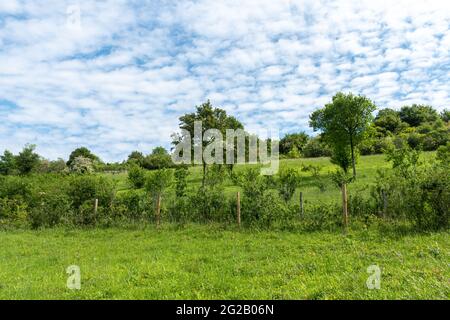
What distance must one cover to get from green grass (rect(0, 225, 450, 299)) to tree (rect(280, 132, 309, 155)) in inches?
2829

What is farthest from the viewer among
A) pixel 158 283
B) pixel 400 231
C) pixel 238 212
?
pixel 238 212

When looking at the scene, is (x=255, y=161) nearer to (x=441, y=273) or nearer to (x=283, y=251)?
(x=283, y=251)

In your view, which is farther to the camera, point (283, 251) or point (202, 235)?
point (202, 235)

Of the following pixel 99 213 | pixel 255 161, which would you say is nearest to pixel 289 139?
pixel 255 161

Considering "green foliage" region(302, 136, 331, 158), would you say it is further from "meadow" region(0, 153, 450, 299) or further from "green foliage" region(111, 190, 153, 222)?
"meadow" region(0, 153, 450, 299)

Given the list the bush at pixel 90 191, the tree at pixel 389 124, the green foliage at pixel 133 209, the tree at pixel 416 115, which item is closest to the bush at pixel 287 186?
the green foliage at pixel 133 209

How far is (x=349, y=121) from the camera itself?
3422 cm

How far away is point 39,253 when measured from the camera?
423 inches

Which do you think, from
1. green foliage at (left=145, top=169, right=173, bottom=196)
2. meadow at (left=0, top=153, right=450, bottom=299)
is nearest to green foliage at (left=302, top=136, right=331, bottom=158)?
green foliage at (left=145, top=169, right=173, bottom=196)

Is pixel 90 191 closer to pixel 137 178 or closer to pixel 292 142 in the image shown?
pixel 137 178

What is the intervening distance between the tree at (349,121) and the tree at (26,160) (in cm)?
4008

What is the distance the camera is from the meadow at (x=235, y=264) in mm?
5660

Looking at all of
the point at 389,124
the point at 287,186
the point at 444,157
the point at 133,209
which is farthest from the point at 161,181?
the point at 389,124
